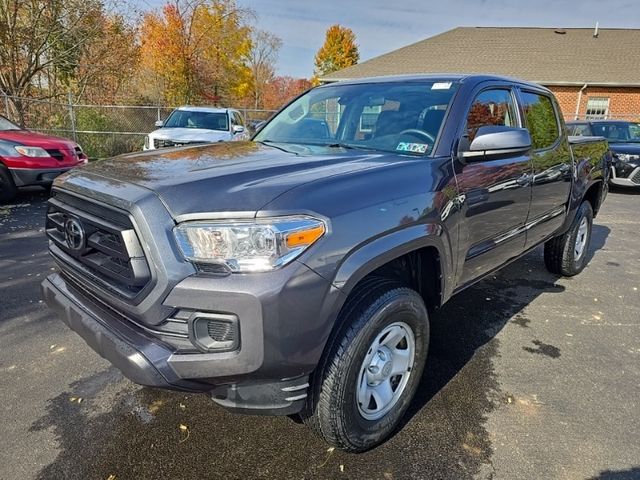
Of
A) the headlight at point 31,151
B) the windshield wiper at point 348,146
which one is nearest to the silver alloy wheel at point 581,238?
the windshield wiper at point 348,146

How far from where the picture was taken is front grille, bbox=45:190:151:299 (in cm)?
183

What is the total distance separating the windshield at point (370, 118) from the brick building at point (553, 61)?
20.7 metres

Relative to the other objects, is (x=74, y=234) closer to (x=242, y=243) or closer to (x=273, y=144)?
(x=242, y=243)

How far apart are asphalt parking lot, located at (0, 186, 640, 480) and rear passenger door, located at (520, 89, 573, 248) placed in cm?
89

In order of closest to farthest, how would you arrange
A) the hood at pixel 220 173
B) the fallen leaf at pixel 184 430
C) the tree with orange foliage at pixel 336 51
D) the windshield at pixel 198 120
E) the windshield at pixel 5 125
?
the hood at pixel 220 173 < the fallen leaf at pixel 184 430 < the windshield at pixel 5 125 < the windshield at pixel 198 120 < the tree with orange foliage at pixel 336 51

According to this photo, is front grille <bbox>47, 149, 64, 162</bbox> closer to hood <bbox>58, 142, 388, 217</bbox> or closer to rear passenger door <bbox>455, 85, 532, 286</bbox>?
hood <bbox>58, 142, 388, 217</bbox>

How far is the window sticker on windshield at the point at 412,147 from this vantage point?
2.63 m

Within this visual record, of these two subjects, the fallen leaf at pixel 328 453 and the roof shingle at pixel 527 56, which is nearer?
the fallen leaf at pixel 328 453

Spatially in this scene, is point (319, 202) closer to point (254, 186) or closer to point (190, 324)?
point (254, 186)

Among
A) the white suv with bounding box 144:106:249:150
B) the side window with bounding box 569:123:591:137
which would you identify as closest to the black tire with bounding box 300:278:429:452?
the white suv with bounding box 144:106:249:150

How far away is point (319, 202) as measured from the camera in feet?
6.07

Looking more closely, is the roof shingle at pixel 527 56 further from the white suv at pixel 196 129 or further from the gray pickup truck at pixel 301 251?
the gray pickup truck at pixel 301 251

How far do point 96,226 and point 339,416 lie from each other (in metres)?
1.43

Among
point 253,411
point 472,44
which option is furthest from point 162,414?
point 472,44
